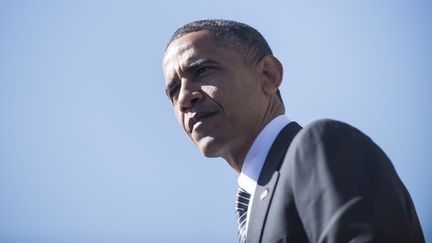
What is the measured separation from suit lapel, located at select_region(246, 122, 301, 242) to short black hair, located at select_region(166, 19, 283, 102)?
967 millimetres

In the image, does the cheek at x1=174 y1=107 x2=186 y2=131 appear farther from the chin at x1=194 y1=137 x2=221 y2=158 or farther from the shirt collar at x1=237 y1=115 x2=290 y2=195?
the shirt collar at x1=237 y1=115 x2=290 y2=195

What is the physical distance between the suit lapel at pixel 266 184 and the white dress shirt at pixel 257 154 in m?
0.12

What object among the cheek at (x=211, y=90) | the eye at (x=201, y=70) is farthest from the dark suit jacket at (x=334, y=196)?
the eye at (x=201, y=70)

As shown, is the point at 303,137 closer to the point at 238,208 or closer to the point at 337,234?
the point at 337,234

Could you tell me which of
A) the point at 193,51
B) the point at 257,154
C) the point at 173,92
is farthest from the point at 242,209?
the point at 193,51


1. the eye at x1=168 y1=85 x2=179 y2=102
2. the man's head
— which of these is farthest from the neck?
the eye at x1=168 y1=85 x2=179 y2=102

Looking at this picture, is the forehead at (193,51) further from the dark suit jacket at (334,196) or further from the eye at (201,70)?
the dark suit jacket at (334,196)

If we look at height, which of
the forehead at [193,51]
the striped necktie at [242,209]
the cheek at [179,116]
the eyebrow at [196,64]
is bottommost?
the striped necktie at [242,209]

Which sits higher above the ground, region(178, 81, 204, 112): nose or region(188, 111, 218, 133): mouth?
region(178, 81, 204, 112): nose

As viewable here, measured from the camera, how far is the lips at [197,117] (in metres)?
3.83

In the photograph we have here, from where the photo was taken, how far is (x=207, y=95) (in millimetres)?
3840

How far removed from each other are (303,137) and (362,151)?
32 cm

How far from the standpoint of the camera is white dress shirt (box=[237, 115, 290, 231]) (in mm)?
3535

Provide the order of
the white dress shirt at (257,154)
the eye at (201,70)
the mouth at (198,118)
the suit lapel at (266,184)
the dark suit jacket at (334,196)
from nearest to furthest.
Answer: the dark suit jacket at (334,196) < the suit lapel at (266,184) < the white dress shirt at (257,154) < the mouth at (198,118) < the eye at (201,70)
